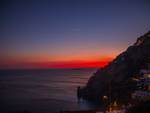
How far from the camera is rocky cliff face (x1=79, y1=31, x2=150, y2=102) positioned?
162 ft

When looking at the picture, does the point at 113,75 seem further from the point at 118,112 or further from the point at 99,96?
the point at 118,112

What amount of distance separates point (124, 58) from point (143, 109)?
43678 mm

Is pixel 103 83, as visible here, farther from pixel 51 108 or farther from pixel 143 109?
pixel 143 109

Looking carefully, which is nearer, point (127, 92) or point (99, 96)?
point (127, 92)

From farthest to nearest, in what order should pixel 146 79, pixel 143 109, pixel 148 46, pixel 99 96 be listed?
1. pixel 148 46
2. pixel 99 96
3. pixel 146 79
4. pixel 143 109

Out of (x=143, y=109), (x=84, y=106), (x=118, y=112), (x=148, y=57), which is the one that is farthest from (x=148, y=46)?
(x=143, y=109)

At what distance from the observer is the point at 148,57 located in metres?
55.6

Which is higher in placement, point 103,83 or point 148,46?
point 148,46

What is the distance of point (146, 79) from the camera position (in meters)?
42.8

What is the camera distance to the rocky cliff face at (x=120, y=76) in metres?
49.2

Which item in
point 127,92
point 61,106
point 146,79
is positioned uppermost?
point 146,79

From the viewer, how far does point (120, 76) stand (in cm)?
5441

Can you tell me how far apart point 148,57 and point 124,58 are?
8539 mm

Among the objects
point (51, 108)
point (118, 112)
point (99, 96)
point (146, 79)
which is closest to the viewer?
point (118, 112)
